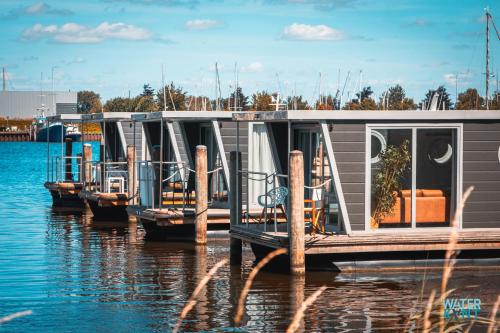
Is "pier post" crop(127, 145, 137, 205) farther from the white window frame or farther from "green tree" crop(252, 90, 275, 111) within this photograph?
"green tree" crop(252, 90, 275, 111)

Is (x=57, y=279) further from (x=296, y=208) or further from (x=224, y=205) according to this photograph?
(x=224, y=205)

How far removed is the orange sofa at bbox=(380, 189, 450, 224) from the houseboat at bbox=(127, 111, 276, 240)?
15.5 ft

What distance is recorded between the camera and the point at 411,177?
16.5m

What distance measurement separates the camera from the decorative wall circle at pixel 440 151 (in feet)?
54.7

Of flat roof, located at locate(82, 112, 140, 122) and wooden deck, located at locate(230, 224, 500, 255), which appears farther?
flat roof, located at locate(82, 112, 140, 122)

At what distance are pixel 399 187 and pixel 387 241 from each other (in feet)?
3.62

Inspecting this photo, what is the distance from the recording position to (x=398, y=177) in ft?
53.9

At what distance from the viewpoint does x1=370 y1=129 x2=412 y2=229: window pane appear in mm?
16328

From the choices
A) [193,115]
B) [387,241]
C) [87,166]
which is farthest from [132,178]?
[387,241]

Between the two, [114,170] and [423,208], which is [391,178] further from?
[114,170]

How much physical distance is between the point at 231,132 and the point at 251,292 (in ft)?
23.8

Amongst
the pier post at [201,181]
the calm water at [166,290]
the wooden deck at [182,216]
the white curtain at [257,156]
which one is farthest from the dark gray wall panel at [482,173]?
the white curtain at [257,156]

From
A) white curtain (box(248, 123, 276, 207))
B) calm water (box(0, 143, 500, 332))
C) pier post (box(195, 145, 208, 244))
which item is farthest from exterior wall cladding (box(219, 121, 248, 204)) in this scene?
calm water (box(0, 143, 500, 332))

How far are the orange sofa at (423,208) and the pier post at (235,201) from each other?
3051mm
